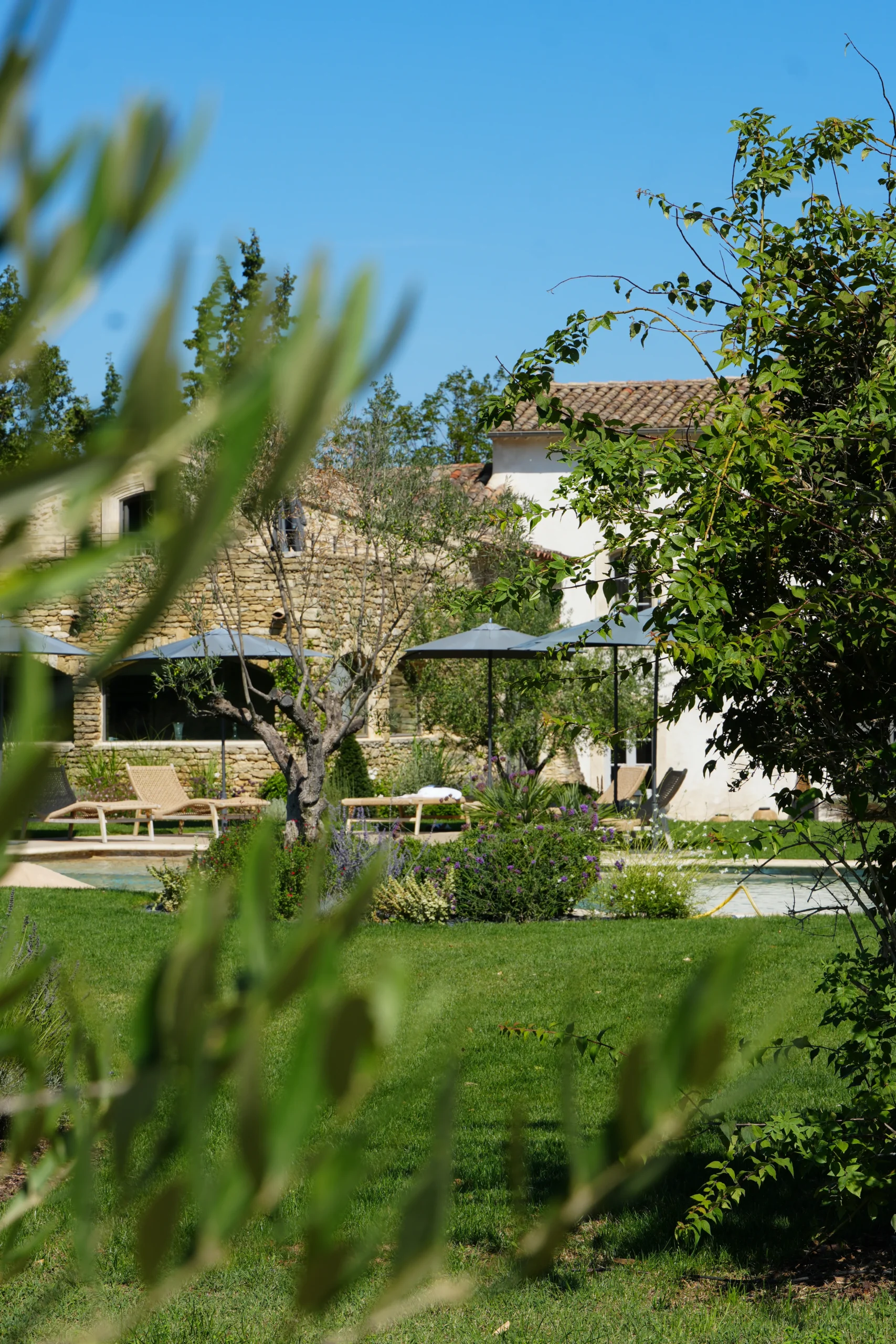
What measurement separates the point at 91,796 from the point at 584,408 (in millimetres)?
11261

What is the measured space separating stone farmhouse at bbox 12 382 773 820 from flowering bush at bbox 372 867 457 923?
5134mm

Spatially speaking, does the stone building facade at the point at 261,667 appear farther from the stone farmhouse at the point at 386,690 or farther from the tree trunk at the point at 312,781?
the tree trunk at the point at 312,781

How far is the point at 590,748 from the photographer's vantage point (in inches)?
949

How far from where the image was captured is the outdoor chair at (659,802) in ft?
62.2

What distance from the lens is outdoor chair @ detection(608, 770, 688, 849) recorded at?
62.2 feet

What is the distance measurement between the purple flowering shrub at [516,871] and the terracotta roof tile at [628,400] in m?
12.9

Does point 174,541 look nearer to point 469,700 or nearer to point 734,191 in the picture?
point 734,191

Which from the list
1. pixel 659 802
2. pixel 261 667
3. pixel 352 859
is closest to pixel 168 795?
pixel 261 667

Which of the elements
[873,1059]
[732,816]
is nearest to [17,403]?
[873,1059]

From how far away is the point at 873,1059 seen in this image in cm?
414

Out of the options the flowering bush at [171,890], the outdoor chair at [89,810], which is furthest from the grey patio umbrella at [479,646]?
the flowering bush at [171,890]

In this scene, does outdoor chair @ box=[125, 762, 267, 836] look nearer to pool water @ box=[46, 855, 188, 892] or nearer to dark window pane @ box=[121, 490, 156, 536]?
pool water @ box=[46, 855, 188, 892]

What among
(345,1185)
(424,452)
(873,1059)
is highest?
(424,452)

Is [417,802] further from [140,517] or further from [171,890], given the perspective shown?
[140,517]
